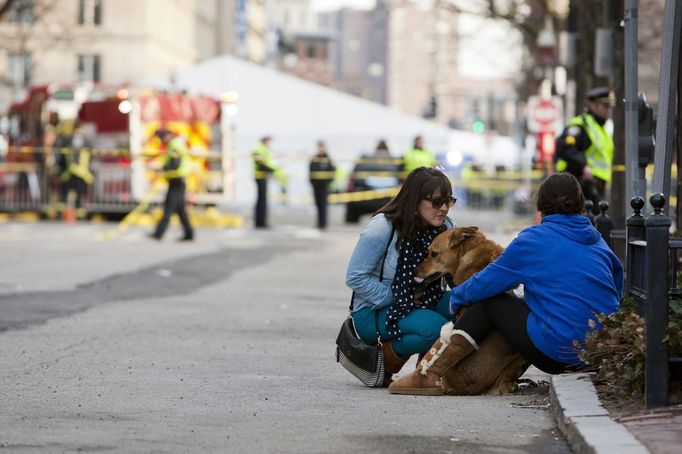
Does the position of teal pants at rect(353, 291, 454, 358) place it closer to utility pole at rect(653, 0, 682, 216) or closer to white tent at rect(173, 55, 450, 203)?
utility pole at rect(653, 0, 682, 216)

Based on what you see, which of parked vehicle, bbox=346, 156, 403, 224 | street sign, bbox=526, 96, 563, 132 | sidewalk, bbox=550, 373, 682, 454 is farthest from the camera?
parked vehicle, bbox=346, 156, 403, 224

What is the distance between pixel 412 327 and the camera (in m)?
9.40

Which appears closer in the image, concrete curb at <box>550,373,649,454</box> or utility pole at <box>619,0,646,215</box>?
concrete curb at <box>550,373,649,454</box>

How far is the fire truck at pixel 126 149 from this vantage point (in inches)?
1490

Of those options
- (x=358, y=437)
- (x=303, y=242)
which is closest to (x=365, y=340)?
(x=358, y=437)

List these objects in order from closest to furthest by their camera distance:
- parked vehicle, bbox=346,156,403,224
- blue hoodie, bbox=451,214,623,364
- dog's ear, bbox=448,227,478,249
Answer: blue hoodie, bbox=451,214,623,364
dog's ear, bbox=448,227,478,249
parked vehicle, bbox=346,156,403,224

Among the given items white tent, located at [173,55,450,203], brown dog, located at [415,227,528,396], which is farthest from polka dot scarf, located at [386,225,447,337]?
white tent, located at [173,55,450,203]

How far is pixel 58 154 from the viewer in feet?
123

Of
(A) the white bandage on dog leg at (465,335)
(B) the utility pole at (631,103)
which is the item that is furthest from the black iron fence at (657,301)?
(B) the utility pole at (631,103)

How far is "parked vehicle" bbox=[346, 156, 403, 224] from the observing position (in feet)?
124

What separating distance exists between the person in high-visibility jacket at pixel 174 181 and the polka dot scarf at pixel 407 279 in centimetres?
1878

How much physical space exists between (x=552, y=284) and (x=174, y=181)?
2050 cm

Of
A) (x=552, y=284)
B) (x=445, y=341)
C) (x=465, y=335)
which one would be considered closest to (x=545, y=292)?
(x=552, y=284)

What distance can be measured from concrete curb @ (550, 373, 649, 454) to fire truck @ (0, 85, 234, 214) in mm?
28429
